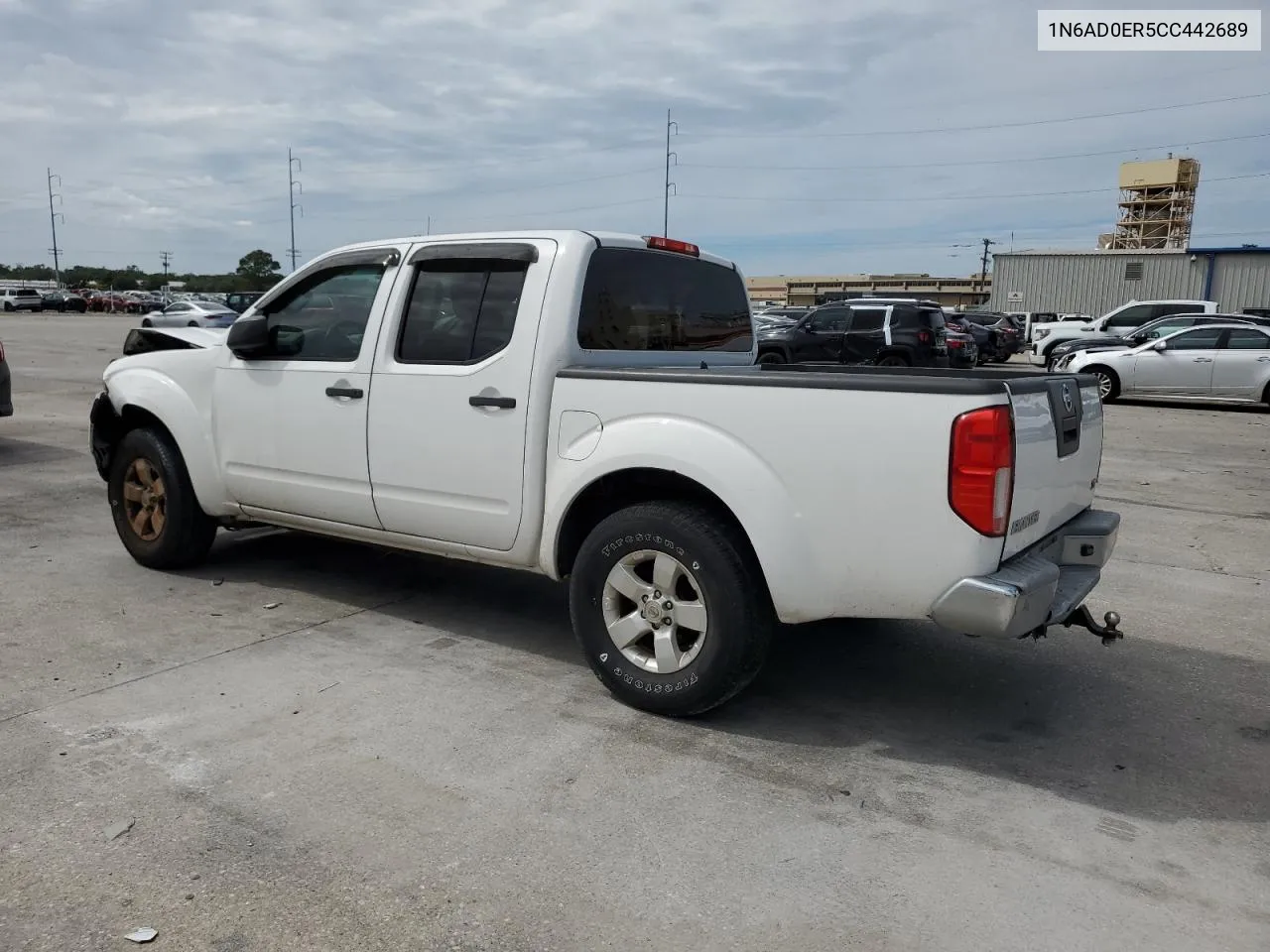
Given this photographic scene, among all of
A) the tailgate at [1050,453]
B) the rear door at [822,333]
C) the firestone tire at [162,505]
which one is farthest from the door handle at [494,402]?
the rear door at [822,333]

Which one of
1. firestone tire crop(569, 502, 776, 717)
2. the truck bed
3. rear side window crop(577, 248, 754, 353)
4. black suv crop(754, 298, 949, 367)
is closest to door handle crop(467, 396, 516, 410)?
rear side window crop(577, 248, 754, 353)

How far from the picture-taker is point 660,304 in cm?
488

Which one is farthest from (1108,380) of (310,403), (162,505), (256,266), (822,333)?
(256,266)

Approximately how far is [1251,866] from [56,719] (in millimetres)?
4093

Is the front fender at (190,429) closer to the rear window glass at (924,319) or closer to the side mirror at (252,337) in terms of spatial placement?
the side mirror at (252,337)

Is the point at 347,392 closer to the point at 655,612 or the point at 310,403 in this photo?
the point at 310,403

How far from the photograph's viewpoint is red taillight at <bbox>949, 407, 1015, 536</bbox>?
3.26 metres

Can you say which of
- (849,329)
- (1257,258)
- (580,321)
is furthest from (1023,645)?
(1257,258)

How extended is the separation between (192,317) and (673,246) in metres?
36.9

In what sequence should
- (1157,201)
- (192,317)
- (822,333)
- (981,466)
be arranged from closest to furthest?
(981,466) → (822,333) → (192,317) → (1157,201)

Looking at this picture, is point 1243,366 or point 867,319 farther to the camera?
point 867,319

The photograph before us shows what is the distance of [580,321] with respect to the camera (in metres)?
4.36

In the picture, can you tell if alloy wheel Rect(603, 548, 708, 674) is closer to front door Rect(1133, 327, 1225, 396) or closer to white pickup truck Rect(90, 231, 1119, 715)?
white pickup truck Rect(90, 231, 1119, 715)

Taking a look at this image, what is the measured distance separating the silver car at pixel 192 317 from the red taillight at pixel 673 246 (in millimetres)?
34413
